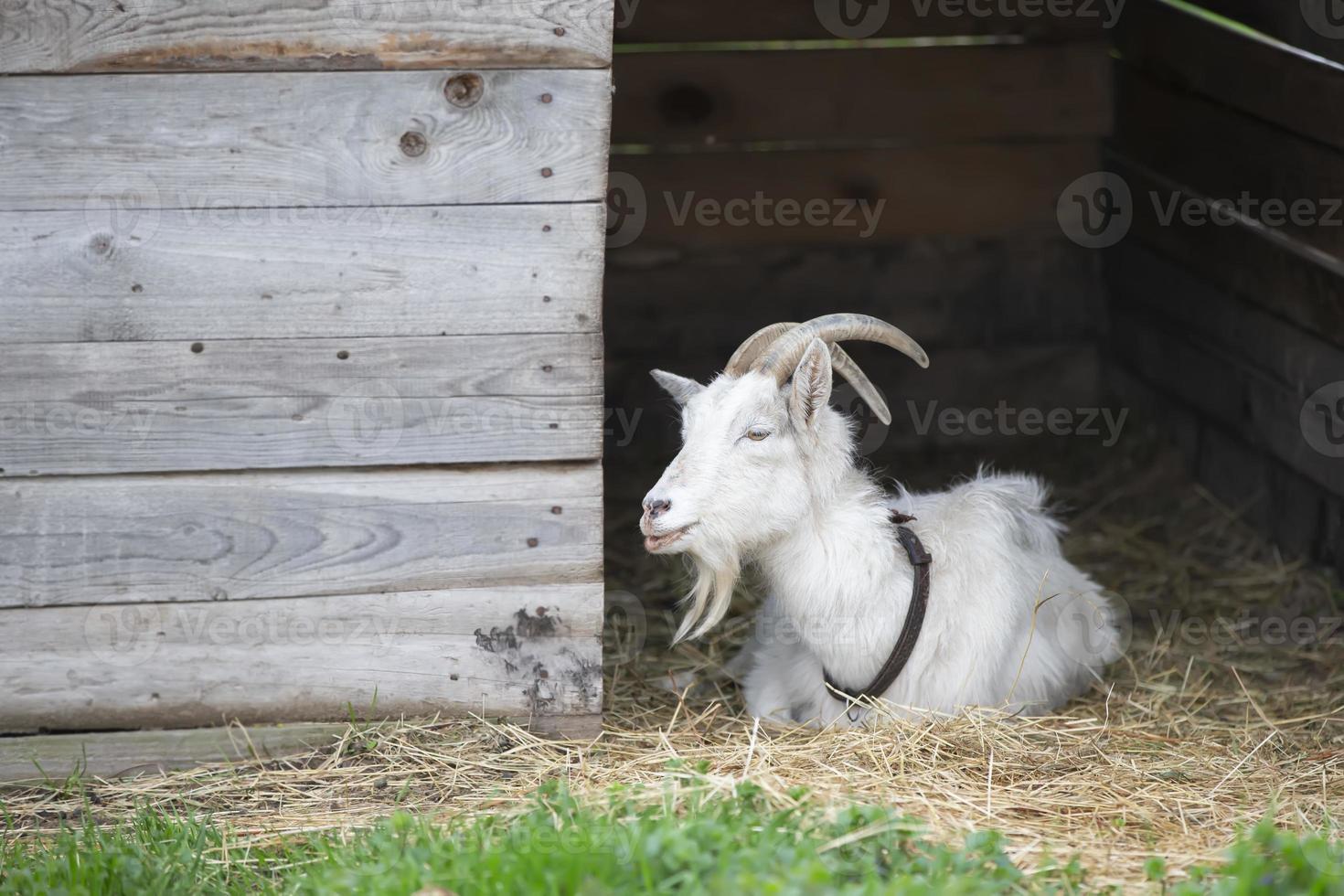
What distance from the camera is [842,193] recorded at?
6.52m

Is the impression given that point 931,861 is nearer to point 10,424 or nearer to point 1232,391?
point 10,424

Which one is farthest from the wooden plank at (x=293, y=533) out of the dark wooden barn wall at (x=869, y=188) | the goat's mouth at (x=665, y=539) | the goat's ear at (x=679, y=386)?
the dark wooden barn wall at (x=869, y=188)

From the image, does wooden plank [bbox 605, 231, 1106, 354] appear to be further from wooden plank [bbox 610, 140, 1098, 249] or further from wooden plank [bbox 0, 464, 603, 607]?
wooden plank [bbox 0, 464, 603, 607]

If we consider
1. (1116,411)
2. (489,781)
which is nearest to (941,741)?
(489,781)

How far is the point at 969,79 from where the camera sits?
21.0 feet

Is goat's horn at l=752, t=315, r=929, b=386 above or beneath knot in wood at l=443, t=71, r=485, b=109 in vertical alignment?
beneath

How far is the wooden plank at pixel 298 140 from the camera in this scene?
10.6ft

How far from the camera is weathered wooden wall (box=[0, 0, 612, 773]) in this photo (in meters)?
3.24

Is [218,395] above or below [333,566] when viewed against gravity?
above

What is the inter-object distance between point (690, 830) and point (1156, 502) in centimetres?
397

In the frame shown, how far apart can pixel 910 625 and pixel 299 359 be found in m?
1.76

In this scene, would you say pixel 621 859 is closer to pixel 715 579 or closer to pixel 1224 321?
pixel 715 579

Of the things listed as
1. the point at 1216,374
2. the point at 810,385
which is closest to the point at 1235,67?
the point at 1216,374

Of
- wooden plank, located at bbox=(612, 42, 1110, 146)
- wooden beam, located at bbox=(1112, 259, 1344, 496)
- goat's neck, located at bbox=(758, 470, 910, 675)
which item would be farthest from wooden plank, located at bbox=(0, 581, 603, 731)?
wooden plank, located at bbox=(612, 42, 1110, 146)
